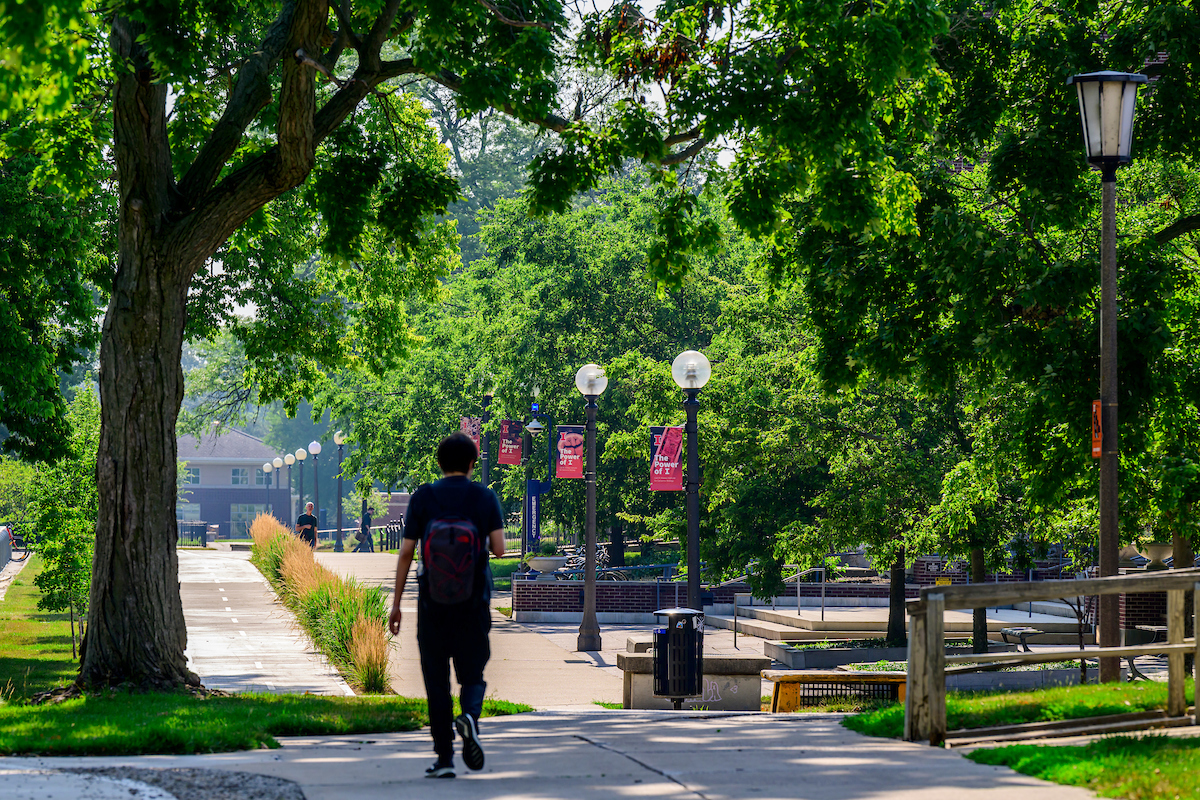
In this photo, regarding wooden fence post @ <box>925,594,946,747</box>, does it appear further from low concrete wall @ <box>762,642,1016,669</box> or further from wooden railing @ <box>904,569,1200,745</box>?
low concrete wall @ <box>762,642,1016,669</box>

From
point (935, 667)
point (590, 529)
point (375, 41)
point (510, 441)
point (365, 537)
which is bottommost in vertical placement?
point (365, 537)

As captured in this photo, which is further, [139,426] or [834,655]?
[834,655]

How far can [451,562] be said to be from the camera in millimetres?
6066

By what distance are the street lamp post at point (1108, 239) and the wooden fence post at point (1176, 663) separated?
2106 millimetres

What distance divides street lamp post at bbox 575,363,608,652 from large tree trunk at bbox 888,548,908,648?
17.1 feet

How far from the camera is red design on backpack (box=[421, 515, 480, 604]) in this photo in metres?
6.07

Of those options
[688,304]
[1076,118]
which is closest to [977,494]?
[1076,118]

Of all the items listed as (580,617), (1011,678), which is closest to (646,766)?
(1011,678)

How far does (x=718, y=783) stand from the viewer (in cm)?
579

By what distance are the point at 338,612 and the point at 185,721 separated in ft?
26.5

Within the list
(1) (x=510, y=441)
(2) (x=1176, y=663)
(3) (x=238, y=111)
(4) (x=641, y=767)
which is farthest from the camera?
(1) (x=510, y=441)

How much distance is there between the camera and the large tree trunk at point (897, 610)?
2152 centimetres

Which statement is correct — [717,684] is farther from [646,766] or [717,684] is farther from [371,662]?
[646,766]

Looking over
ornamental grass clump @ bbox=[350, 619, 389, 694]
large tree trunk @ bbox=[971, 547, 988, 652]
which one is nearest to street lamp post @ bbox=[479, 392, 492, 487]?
large tree trunk @ bbox=[971, 547, 988, 652]
